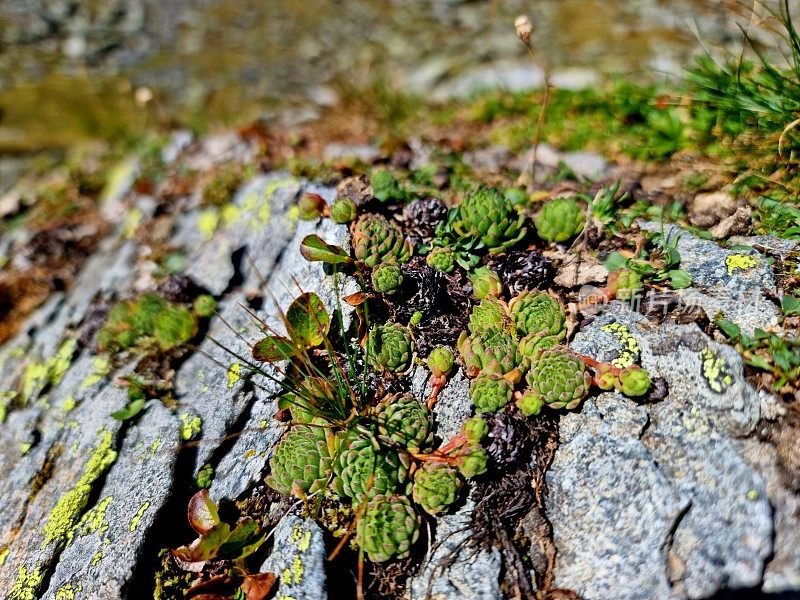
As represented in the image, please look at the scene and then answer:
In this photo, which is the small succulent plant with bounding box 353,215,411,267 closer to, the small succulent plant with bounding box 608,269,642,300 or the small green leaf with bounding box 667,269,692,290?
the small succulent plant with bounding box 608,269,642,300

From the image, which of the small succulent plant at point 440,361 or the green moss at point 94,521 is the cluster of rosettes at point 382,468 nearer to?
the small succulent plant at point 440,361

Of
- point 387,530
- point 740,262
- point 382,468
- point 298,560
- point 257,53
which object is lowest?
point 298,560

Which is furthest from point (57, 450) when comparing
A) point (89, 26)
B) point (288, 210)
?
point (89, 26)

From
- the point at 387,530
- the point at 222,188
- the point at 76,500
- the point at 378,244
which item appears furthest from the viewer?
the point at 222,188

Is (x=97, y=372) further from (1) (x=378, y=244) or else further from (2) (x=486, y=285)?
(2) (x=486, y=285)

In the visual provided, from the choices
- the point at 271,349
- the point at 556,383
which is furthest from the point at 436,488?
the point at 271,349

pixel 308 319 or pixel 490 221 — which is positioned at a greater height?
pixel 490 221

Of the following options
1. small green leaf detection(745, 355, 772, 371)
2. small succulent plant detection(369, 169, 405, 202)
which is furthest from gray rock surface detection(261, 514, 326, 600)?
small green leaf detection(745, 355, 772, 371)
